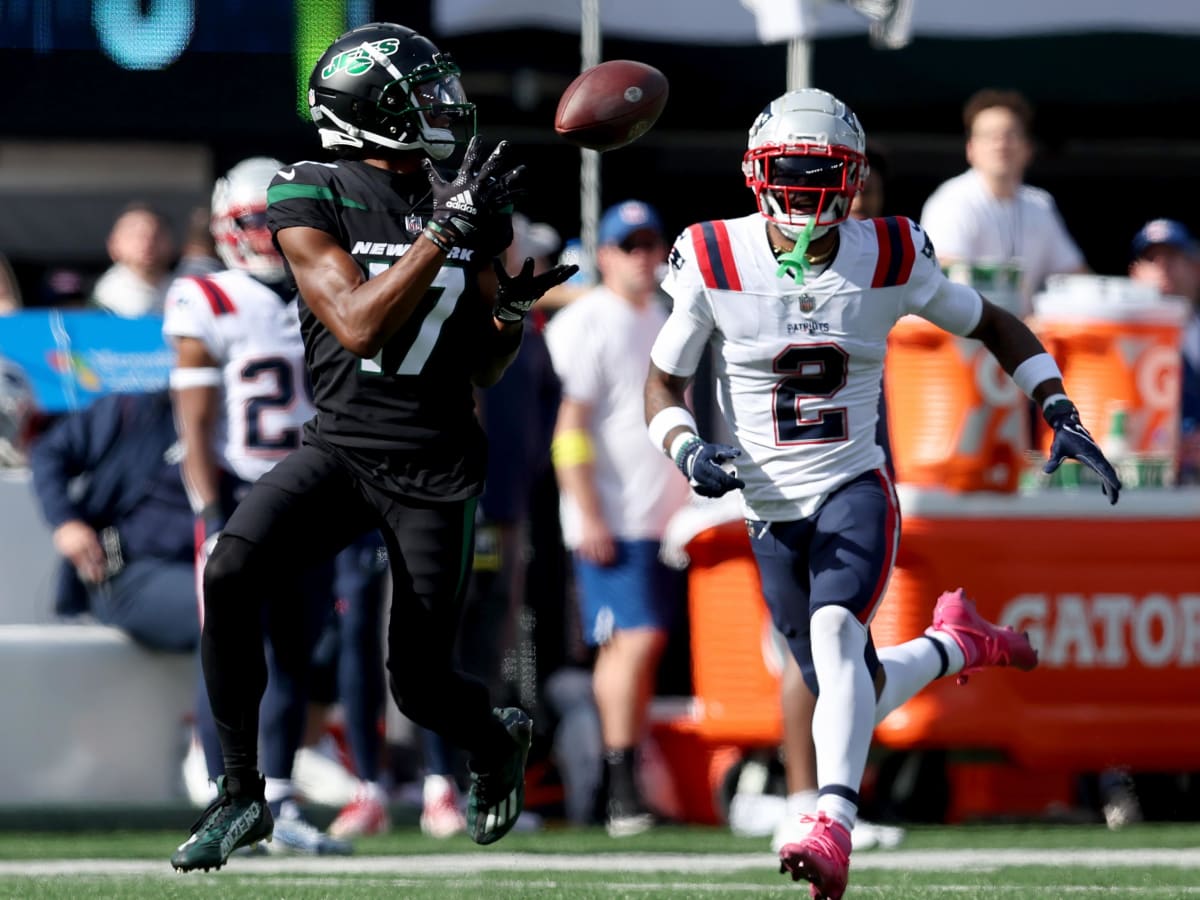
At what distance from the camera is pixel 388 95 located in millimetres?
5355

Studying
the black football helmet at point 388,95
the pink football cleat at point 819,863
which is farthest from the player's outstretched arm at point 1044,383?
the black football helmet at point 388,95

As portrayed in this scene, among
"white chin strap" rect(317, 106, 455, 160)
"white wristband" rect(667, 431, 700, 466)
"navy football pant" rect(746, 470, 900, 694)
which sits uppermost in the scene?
"white chin strap" rect(317, 106, 455, 160)

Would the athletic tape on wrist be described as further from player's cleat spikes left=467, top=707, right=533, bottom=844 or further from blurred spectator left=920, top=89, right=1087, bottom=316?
blurred spectator left=920, top=89, right=1087, bottom=316

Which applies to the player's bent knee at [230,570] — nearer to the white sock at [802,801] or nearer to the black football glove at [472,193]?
the black football glove at [472,193]

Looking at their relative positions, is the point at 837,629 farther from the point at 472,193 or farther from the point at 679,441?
the point at 472,193

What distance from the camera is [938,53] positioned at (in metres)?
11.0

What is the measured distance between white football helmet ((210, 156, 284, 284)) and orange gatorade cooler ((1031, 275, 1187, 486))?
8.30 feet

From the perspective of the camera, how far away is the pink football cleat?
16.1 feet

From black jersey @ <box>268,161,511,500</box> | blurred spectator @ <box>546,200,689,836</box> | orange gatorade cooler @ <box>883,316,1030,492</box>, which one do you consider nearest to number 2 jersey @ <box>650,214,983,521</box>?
black jersey @ <box>268,161,511,500</box>

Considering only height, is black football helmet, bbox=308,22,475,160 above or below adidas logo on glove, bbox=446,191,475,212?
above

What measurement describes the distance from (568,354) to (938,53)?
3.53 m

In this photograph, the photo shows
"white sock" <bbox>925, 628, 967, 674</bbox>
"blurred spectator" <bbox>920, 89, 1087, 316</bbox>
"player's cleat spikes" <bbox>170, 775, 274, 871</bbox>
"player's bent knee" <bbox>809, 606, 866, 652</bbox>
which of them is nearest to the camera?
"player's cleat spikes" <bbox>170, 775, 274, 871</bbox>

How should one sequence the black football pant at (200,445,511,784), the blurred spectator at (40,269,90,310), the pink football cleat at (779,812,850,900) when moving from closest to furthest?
1. the pink football cleat at (779,812,850,900)
2. the black football pant at (200,445,511,784)
3. the blurred spectator at (40,269,90,310)

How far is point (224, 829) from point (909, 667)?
1.61 metres
